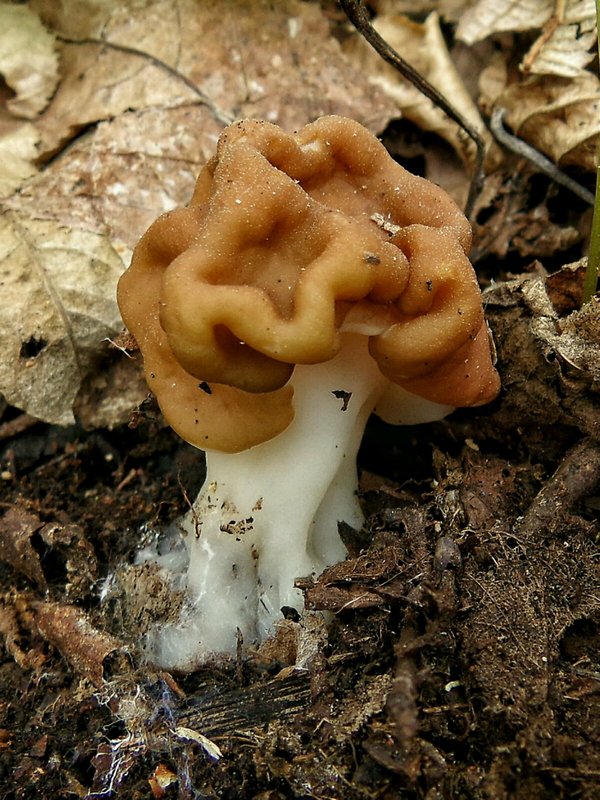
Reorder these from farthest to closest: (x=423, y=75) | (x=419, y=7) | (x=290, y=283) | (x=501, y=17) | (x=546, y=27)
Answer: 1. (x=419, y=7)
2. (x=423, y=75)
3. (x=501, y=17)
4. (x=546, y=27)
5. (x=290, y=283)

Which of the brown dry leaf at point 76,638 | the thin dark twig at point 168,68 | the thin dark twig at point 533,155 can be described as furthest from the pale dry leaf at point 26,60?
the brown dry leaf at point 76,638

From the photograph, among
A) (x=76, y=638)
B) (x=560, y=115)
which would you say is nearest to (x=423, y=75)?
(x=560, y=115)

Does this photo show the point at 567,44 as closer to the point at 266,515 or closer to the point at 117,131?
the point at 117,131

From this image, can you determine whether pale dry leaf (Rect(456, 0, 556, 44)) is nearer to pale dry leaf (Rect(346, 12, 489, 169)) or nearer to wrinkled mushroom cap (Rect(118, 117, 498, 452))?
pale dry leaf (Rect(346, 12, 489, 169))

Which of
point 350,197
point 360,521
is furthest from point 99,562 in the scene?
point 350,197

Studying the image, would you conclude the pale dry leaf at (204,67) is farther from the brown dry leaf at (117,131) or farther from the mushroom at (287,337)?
the mushroom at (287,337)

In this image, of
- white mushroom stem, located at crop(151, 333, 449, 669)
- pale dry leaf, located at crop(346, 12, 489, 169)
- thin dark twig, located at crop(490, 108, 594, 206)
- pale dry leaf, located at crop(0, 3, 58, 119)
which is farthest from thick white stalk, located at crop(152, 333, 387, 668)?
pale dry leaf, located at crop(0, 3, 58, 119)

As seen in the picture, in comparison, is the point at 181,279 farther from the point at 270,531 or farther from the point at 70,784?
the point at 70,784
